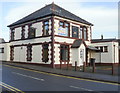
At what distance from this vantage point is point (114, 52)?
27156 millimetres

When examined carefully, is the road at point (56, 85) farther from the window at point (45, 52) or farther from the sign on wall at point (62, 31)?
the sign on wall at point (62, 31)

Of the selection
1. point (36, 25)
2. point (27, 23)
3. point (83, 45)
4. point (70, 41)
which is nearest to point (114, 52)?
point (83, 45)

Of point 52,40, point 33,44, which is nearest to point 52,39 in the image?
point 52,40

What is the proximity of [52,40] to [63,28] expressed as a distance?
3.09 meters

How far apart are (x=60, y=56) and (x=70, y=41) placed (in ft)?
10.4

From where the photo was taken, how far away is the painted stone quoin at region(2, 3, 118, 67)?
22.6 m

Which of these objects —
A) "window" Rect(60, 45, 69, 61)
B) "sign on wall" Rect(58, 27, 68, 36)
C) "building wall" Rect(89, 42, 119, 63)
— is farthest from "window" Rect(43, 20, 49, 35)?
"building wall" Rect(89, 42, 119, 63)

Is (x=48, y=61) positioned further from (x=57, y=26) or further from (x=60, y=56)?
(x=57, y=26)

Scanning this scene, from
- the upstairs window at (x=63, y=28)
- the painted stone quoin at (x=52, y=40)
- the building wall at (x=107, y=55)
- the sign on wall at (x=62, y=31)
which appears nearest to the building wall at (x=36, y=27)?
the painted stone quoin at (x=52, y=40)

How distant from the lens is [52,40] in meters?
22.0

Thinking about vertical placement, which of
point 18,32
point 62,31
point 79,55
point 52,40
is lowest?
point 79,55

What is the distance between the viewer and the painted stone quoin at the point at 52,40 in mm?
22578

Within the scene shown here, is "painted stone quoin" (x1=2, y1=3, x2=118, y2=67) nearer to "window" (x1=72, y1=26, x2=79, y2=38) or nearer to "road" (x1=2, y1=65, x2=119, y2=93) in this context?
"window" (x1=72, y1=26, x2=79, y2=38)

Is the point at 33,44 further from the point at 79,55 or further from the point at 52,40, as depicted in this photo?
the point at 79,55
